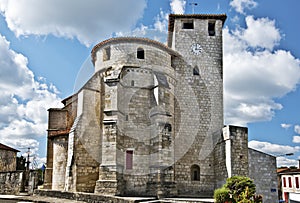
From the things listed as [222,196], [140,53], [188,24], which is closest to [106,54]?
[140,53]

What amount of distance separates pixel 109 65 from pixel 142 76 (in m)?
2.16

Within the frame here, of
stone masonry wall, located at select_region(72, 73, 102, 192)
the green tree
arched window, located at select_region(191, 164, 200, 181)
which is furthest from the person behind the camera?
arched window, located at select_region(191, 164, 200, 181)

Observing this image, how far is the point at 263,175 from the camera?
1942 centimetres

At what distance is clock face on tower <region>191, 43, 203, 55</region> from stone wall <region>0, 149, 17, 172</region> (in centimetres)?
2148

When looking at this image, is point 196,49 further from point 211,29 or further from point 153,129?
point 153,129

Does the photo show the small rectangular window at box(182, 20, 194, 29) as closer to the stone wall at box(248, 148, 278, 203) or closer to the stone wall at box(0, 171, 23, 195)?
the stone wall at box(248, 148, 278, 203)

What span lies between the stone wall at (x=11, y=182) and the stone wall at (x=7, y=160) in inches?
361

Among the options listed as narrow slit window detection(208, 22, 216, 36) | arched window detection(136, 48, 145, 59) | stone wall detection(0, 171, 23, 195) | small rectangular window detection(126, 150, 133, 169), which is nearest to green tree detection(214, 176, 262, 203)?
small rectangular window detection(126, 150, 133, 169)

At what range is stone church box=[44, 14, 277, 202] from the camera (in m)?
18.2

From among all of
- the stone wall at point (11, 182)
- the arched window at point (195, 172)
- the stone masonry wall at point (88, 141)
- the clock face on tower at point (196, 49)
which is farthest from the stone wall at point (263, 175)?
the stone wall at point (11, 182)

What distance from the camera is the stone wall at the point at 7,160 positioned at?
32.4 m

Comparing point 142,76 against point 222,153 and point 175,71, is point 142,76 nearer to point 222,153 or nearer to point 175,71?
point 175,71

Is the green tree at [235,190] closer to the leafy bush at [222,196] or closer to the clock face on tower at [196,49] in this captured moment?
the leafy bush at [222,196]

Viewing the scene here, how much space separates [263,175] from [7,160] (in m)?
24.8
